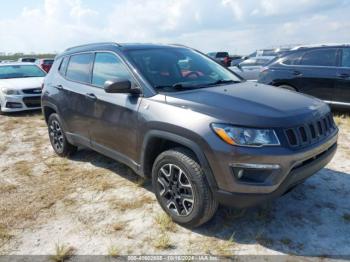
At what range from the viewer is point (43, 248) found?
3.12 metres

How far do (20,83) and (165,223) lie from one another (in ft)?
26.0

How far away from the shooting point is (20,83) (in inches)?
380

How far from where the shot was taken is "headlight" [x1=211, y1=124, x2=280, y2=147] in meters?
2.77

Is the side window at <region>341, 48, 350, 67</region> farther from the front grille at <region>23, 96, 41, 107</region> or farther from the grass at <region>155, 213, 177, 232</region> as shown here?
the front grille at <region>23, 96, 41, 107</region>

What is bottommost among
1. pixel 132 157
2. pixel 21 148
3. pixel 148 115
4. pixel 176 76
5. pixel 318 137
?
pixel 21 148

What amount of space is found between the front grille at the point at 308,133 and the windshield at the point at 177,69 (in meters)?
1.17

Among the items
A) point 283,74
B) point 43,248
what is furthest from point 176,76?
point 283,74

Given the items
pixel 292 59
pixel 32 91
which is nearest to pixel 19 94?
pixel 32 91

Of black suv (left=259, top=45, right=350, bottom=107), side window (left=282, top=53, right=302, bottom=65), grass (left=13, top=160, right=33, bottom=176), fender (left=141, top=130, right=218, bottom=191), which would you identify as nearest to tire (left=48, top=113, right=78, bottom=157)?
grass (left=13, top=160, right=33, bottom=176)

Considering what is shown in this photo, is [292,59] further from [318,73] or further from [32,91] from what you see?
[32,91]

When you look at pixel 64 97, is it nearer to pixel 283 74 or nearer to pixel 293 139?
pixel 293 139

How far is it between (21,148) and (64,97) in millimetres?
2068

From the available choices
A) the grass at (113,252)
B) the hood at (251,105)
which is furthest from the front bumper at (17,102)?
the grass at (113,252)

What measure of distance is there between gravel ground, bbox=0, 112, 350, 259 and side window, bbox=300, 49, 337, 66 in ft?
10.4
